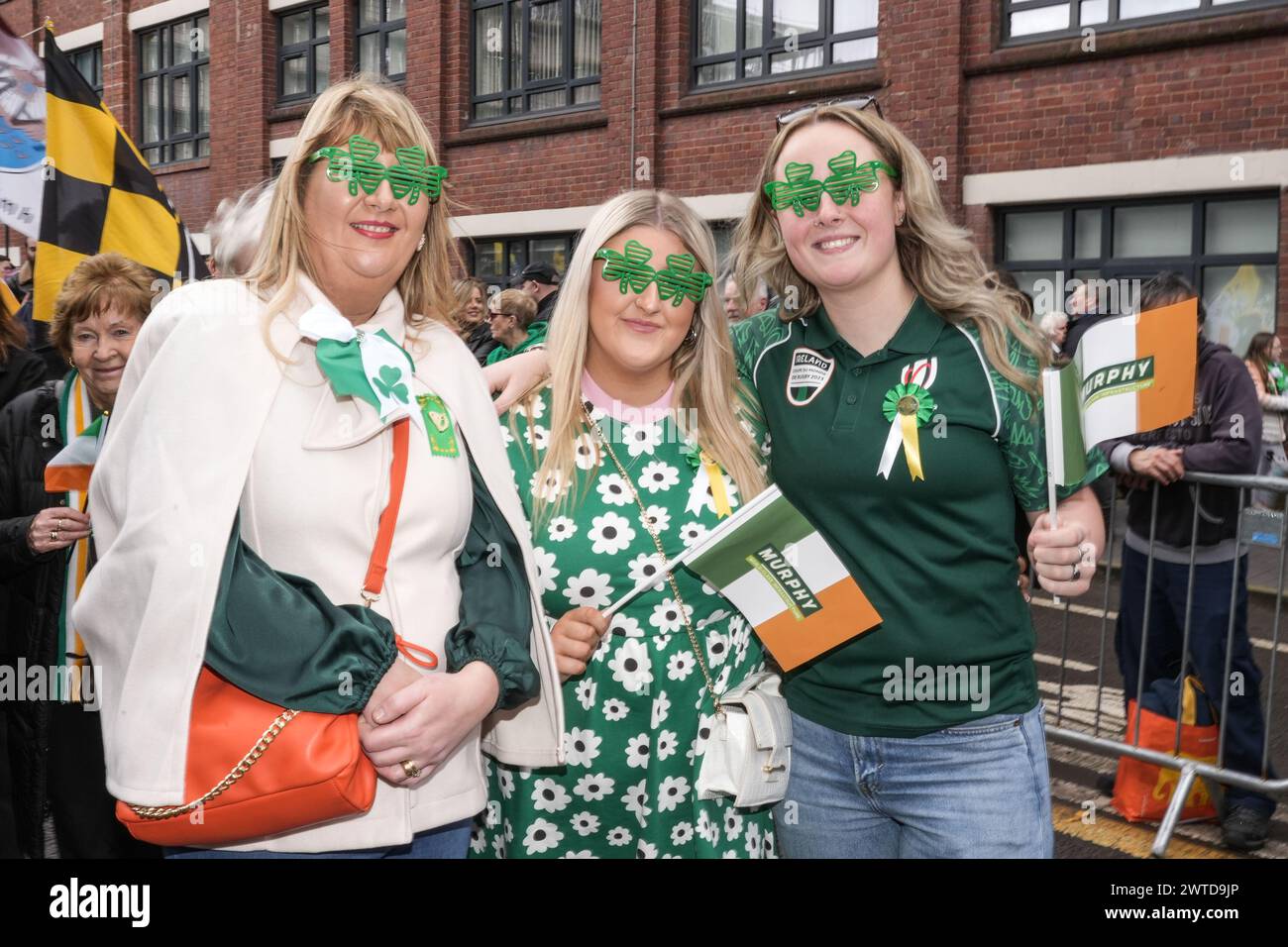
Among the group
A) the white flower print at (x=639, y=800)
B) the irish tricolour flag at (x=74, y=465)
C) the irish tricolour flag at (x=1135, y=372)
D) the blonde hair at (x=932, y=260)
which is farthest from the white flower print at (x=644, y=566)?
the irish tricolour flag at (x=74, y=465)

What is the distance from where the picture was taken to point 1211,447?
16.6ft

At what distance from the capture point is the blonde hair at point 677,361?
2.58 m

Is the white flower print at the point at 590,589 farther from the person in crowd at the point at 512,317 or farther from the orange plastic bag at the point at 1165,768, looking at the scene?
the person in crowd at the point at 512,317

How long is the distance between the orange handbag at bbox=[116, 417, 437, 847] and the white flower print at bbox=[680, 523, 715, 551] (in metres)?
0.91

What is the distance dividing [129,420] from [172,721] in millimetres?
488

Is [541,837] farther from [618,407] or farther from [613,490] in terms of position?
[618,407]

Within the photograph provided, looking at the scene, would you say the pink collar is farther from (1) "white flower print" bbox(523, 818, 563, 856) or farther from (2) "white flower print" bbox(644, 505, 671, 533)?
(1) "white flower print" bbox(523, 818, 563, 856)

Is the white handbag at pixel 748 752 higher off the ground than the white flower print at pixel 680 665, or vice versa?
the white flower print at pixel 680 665

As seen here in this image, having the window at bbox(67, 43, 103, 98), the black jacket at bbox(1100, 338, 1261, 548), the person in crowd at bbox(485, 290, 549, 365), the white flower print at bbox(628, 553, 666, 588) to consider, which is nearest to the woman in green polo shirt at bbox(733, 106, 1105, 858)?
the white flower print at bbox(628, 553, 666, 588)

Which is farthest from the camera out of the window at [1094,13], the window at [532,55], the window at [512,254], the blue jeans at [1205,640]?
the window at [512,254]

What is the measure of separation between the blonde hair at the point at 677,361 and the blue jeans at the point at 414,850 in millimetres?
761

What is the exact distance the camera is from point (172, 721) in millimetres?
1798

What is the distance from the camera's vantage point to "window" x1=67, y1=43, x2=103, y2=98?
23.1 metres

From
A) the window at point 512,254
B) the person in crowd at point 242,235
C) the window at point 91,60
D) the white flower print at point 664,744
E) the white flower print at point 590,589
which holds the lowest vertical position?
the white flower print at point 664,744
